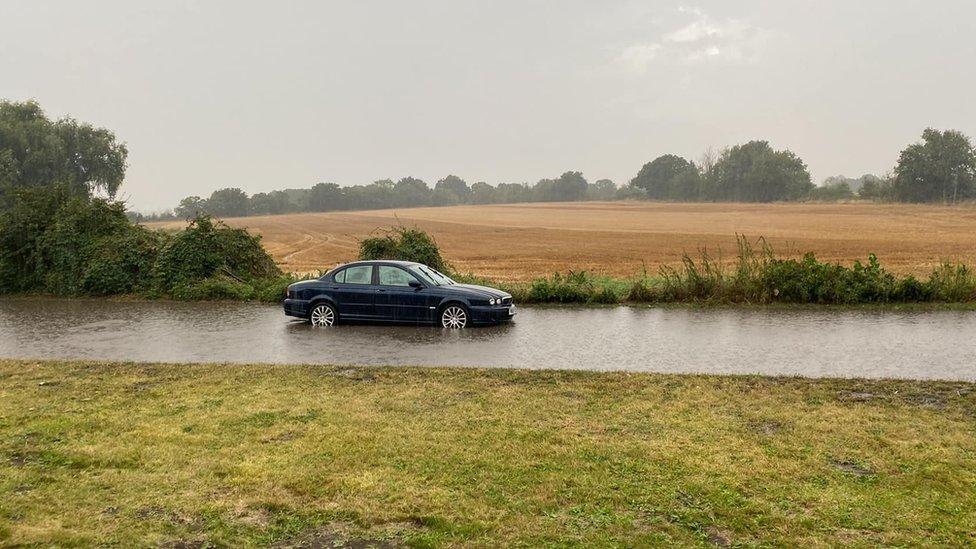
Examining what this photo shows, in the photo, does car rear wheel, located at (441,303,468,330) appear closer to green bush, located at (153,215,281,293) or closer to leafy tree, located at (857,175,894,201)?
green bush, located at (153,215,281,293)

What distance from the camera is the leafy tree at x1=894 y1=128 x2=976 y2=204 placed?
3501 inches

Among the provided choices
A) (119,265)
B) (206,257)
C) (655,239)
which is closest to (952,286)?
(206,257)

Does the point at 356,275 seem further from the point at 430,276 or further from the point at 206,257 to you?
the point at 206,257

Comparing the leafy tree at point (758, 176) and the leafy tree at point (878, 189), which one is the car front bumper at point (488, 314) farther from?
the leafy tree at point (758, 176)

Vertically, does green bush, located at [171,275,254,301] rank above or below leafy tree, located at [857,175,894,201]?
below

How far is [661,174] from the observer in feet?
465

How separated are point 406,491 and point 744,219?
70.7 metres

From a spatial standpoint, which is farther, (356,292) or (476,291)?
(356,292)

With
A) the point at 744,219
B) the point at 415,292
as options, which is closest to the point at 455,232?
the point at 744,219

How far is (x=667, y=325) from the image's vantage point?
46.4 ft

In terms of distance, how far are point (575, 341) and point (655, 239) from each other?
123ft

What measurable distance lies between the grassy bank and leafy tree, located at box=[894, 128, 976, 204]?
313 feet

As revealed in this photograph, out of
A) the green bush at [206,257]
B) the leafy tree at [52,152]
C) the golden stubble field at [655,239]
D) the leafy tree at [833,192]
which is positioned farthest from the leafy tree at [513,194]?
the green bush at [206,257]

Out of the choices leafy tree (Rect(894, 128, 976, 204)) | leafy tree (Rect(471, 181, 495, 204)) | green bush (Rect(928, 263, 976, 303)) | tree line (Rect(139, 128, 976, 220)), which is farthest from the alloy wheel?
leafy tree (Rect(471, 181, 495, 204))
